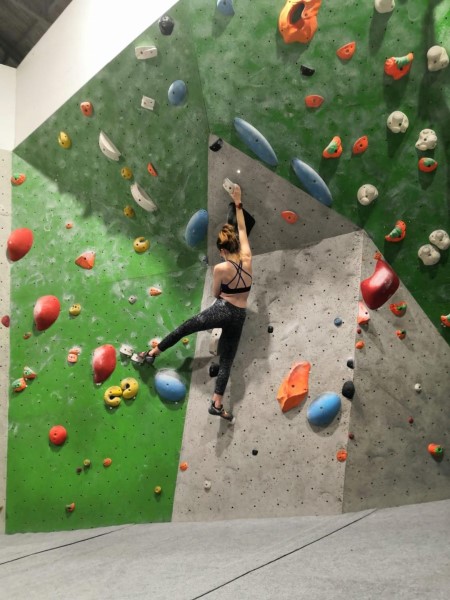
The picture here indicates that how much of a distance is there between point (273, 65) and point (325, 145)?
52 cm

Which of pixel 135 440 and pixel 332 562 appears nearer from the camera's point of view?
pixel 332 562

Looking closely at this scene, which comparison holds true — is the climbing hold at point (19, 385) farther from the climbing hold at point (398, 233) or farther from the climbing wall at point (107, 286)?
the climbing hold at point (398, 233)

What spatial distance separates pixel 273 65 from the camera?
2951mm

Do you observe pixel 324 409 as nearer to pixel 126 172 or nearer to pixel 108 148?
pixel 126 172

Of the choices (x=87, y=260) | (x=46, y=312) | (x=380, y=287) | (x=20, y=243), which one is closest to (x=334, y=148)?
(x=380, y=287)

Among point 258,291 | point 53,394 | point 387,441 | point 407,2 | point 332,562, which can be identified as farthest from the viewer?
point 53,394

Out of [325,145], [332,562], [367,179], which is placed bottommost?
[332,562]

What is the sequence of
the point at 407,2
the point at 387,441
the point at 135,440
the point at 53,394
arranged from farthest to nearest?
the point at 53,394 → the point at 135,440 → the point at 387,441 → the point at 407,2

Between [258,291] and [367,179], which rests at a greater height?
[367,179]

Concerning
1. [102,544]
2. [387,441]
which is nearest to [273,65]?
[387,441]

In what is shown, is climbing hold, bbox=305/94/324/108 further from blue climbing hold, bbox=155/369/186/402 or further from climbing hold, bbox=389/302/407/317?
blue climbing hold, bbox=155/369/186/402

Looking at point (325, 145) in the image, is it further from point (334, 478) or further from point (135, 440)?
point (135, 440)

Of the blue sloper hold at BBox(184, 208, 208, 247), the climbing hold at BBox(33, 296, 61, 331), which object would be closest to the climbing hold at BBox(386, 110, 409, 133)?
the blue sloper hold at BBox(184, 208, 208, 247)

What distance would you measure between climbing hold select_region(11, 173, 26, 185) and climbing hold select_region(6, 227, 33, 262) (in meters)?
0.37
